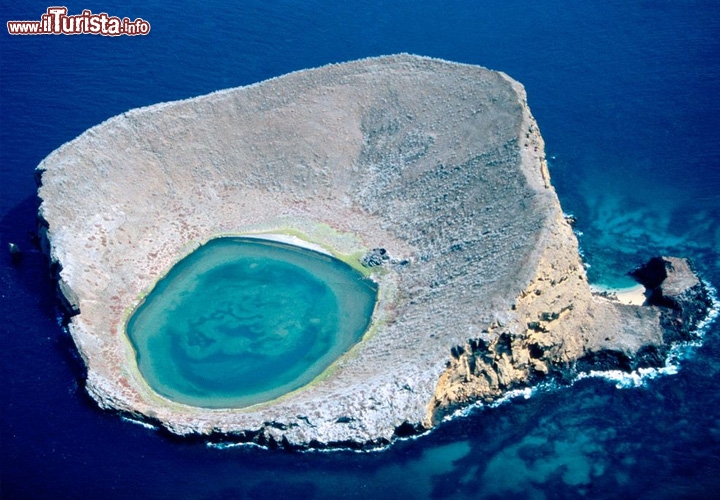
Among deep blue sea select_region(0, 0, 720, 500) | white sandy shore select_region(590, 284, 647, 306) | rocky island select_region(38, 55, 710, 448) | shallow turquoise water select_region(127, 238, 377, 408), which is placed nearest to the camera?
deep blue sea select_region(0, 0, 720, 500)

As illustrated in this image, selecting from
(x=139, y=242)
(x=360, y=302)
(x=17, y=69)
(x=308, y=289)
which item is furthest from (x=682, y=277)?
(x=17, y=69)

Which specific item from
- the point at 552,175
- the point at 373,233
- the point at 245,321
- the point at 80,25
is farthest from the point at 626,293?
the point at 80,25

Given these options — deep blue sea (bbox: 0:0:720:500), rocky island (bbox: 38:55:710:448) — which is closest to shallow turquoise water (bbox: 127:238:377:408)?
rocky island (bbox: 38:55:710:448)

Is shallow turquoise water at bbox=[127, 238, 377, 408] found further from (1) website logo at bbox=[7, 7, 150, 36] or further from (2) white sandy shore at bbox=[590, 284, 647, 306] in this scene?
(1) website logo at bbox=[7, 7, 150, 36]

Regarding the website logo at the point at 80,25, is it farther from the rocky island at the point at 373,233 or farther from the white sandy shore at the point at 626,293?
the white sandy shore at the point at 626,293

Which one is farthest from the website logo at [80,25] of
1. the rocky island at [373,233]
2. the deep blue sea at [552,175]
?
the rocky island at [373,233]

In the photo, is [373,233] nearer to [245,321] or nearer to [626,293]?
[245,321]
